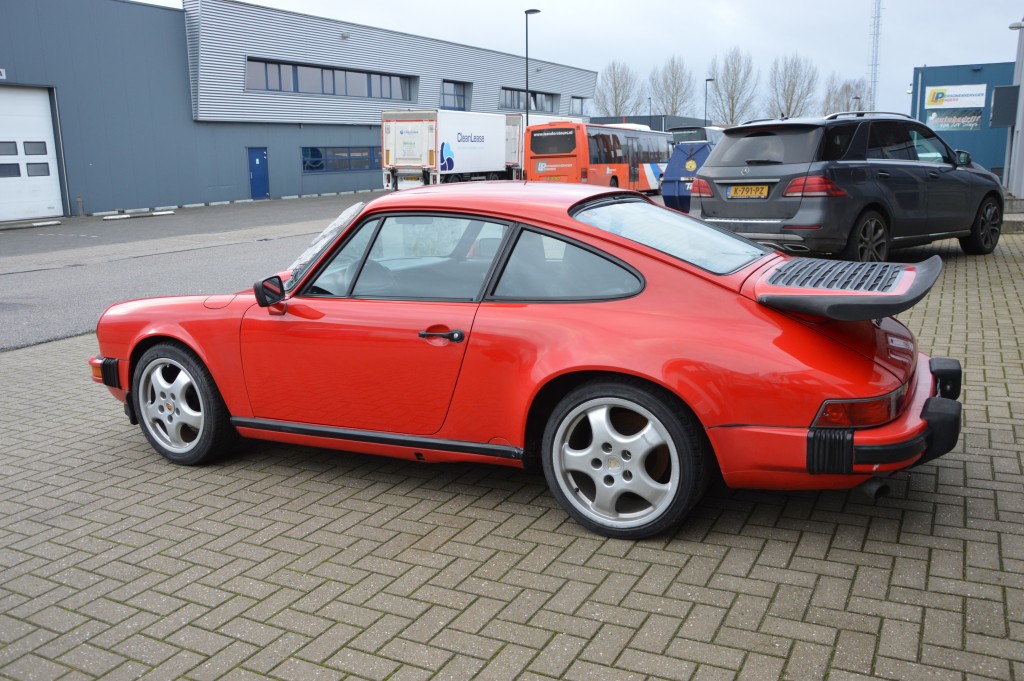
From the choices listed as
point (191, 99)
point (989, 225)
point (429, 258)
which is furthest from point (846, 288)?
point (191, 99)

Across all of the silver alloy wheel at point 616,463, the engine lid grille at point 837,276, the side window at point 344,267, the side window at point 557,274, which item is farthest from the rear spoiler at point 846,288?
the side window at point 344,267

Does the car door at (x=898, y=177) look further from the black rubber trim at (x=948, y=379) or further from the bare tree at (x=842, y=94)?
the bare tree at (x=842, y=94)

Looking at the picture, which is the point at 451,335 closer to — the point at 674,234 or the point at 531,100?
the point at 674,234

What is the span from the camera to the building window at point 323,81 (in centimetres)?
3881

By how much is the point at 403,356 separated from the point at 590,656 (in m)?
1.64

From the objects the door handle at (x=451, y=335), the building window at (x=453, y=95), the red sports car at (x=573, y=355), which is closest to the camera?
the red sports car at (x=573, y=355)

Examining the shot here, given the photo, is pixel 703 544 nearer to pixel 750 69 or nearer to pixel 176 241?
pixel 176 241

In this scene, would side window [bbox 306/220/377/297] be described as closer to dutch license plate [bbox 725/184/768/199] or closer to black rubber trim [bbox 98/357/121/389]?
black rubber trim [bbox 98/357/121/389]

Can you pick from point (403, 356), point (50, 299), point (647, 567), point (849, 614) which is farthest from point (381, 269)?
point (50, 299)

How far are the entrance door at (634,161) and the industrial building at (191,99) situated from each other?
15009 millimetres

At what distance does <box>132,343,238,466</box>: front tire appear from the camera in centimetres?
464

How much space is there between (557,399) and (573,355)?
0.29 metres

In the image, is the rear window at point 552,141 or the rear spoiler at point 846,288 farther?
the rear window at point 552,141

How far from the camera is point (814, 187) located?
368 inches
